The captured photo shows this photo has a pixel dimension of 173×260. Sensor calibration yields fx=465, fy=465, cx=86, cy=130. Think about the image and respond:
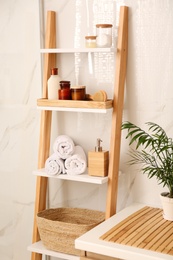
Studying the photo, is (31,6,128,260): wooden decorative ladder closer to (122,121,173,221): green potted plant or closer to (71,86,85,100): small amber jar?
(122,121,173,221): green potted plant

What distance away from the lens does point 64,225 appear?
7.72ft

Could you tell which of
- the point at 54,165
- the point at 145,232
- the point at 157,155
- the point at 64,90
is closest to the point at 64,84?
the point at 64,90

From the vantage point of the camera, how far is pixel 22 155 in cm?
280

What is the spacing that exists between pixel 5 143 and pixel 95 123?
63cm

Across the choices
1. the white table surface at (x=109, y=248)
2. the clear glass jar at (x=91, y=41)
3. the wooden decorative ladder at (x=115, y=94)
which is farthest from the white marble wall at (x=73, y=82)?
the white table surface at (x=109, y=248)

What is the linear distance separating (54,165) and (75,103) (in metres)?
0.36

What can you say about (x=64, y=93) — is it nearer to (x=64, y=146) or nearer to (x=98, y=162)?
(x=64, y=146)

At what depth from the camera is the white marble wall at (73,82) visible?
2.35 meters

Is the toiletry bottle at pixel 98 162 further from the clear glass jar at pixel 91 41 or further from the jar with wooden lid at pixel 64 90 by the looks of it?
the clear glass jar at pixel 91 41

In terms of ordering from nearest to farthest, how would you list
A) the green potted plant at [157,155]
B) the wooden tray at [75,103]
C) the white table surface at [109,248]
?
the white table surface at [109,248] → the green potted plant at [157,155] → the wooden tray at [75,103]

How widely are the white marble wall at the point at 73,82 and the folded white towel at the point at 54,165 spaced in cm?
20

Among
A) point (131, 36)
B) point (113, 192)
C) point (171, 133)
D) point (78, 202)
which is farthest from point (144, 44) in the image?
point (78, 202)

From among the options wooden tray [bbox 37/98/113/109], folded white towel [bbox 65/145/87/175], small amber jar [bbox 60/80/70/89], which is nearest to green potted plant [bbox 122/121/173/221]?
wooden tray [bbox 37/98/113/109]

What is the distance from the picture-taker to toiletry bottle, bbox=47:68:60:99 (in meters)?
2.46
